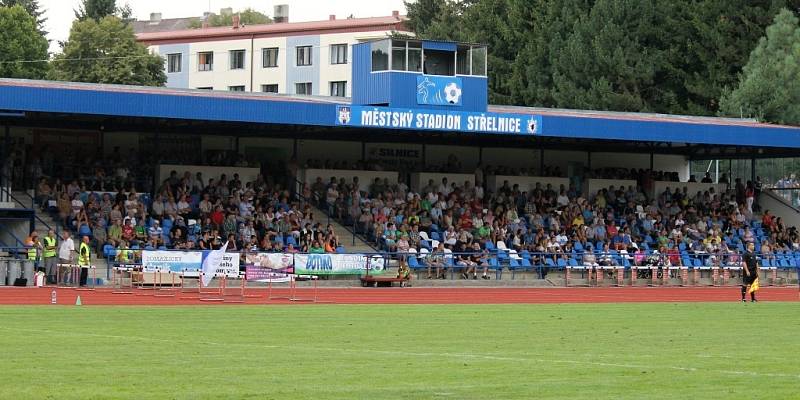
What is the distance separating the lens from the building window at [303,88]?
104938mm

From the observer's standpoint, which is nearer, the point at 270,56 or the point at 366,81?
the point at 366,81

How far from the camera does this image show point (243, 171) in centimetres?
4659

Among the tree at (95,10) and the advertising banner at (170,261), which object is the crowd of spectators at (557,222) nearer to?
the advertising banner at (170,261)

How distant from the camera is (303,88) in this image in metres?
105

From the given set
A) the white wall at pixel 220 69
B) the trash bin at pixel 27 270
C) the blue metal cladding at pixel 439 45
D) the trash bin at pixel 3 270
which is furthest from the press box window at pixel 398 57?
the white wall at pixel 220 69

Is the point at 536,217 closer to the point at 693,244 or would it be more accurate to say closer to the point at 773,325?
the point at 693,244

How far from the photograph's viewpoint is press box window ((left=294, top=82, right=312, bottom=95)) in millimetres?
104938

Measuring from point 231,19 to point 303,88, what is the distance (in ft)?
75.1

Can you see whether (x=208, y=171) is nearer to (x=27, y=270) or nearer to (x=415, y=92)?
(x=415, y=92)

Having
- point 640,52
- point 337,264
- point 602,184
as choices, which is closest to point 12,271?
point 337,264

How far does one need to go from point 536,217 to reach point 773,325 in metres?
23.5

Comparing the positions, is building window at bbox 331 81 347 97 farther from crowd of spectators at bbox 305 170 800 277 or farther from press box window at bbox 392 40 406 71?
press box window at bbox 392 40 406 71

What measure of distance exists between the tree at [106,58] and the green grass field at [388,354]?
2859 inches

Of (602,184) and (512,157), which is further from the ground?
(512,157)
